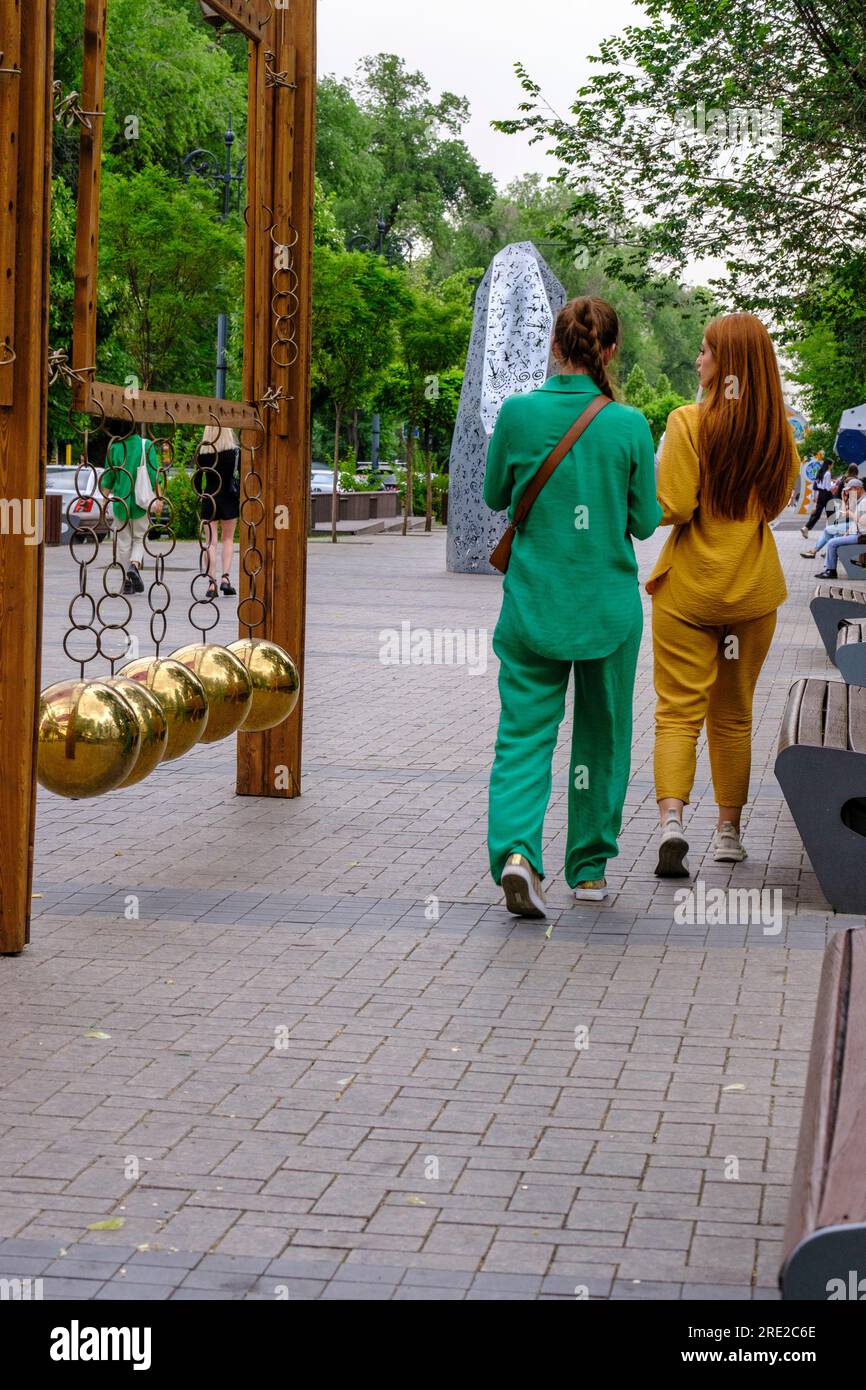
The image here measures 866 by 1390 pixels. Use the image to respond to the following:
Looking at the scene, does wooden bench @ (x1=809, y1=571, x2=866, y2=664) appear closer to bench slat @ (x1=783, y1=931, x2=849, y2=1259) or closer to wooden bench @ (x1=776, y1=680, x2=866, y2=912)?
wooden bench @ (x1=776, y1=680, x2=866, y2=912)

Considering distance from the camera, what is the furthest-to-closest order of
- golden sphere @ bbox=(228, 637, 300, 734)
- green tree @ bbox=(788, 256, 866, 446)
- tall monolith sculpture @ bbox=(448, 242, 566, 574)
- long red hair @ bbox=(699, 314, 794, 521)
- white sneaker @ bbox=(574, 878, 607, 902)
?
1. tall monolith sculpture @ bbox=(448, 242, 566, 574)
2. green tree @ bbox=(788, 256, 866, 446)
3. golden sphere @ bbox=(228, 637, 300, 734)
4. long red hair @ bbox=(699, 314, 794, 521)
5. white sneaker @ bbox=(574, 878, 607, 902)

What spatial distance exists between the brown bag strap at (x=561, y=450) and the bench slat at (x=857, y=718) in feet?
4.43

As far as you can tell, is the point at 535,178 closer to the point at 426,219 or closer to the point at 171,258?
the point at 426,219

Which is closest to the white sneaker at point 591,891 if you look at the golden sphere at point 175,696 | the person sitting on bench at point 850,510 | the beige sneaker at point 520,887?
the beige sneaker at point 520,887

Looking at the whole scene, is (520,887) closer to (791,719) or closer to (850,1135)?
(791,719)

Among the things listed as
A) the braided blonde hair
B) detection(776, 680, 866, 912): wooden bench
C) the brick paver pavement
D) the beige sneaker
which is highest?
the braided blonde hair

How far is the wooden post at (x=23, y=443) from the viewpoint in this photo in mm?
5480

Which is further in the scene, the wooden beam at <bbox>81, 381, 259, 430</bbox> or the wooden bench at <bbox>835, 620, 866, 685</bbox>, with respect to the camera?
the wooden bench at <bbox>835, 620, 866, 685</bbox>

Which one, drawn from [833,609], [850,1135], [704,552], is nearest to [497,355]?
[833,609]

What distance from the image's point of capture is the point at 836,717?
699 centimetres

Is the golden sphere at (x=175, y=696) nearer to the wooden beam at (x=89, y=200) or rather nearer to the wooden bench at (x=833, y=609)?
the wooden beam at (x=89, y=200)

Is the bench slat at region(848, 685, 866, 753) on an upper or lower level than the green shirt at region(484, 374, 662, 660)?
lower

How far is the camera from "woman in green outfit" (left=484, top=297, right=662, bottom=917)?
622 centimetres

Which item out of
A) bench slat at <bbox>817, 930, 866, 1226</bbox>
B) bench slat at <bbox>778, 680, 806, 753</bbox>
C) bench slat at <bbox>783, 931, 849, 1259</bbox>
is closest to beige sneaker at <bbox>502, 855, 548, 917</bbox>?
bench slat at <bbox>778, 680, 806, 753</bbox>
